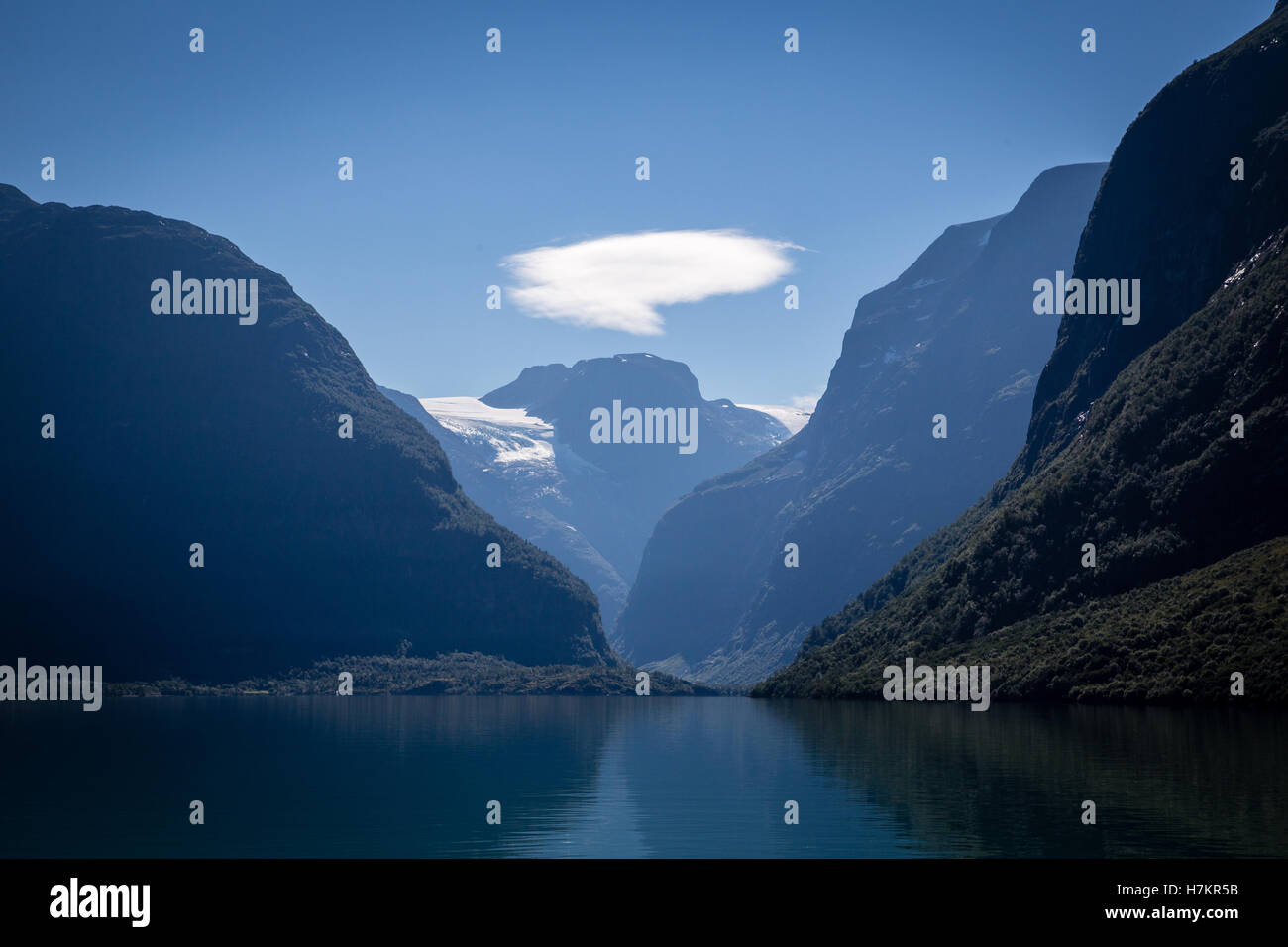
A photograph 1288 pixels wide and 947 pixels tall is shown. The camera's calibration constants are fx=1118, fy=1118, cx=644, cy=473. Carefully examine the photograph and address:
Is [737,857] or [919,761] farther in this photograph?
[919,761]

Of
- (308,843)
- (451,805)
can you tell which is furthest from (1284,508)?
(308,843)
